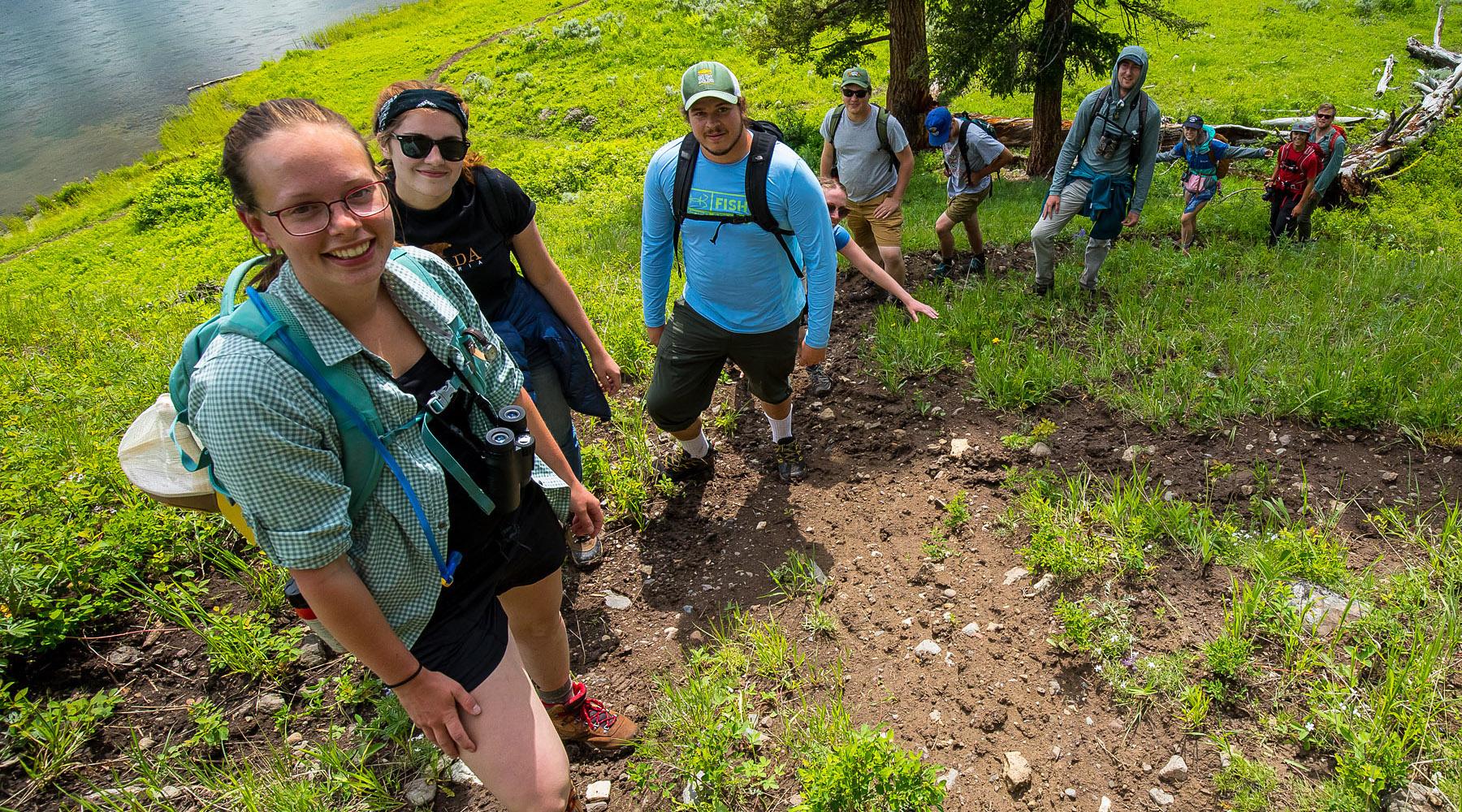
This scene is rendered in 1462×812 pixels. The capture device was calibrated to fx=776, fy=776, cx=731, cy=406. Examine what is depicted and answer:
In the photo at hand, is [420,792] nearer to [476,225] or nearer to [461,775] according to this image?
[461,775]

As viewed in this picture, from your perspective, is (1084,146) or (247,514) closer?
(247,514)

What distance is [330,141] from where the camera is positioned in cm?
175

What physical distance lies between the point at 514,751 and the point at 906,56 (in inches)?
→ 517

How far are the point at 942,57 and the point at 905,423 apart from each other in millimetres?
9171

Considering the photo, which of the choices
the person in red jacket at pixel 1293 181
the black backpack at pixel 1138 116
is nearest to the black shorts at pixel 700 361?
the black backpack at pixel 1138 116

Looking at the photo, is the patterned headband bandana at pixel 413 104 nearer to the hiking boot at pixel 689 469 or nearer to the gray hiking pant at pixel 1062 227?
the hiking boot at pixel 689 469

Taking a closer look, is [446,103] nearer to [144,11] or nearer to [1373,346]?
[1373,346]

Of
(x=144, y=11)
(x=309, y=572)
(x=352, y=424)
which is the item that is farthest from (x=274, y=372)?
(x=144, y=11)

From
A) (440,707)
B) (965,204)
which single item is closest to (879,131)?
(965,204)

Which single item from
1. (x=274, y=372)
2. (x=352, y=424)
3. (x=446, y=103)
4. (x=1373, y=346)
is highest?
(x=446, y=103)

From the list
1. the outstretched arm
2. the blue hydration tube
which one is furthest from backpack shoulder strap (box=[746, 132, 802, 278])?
the blue hydration tube

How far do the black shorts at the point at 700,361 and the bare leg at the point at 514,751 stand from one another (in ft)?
7.60

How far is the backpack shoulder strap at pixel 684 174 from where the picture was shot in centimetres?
387

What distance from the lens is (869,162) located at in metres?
6.74
